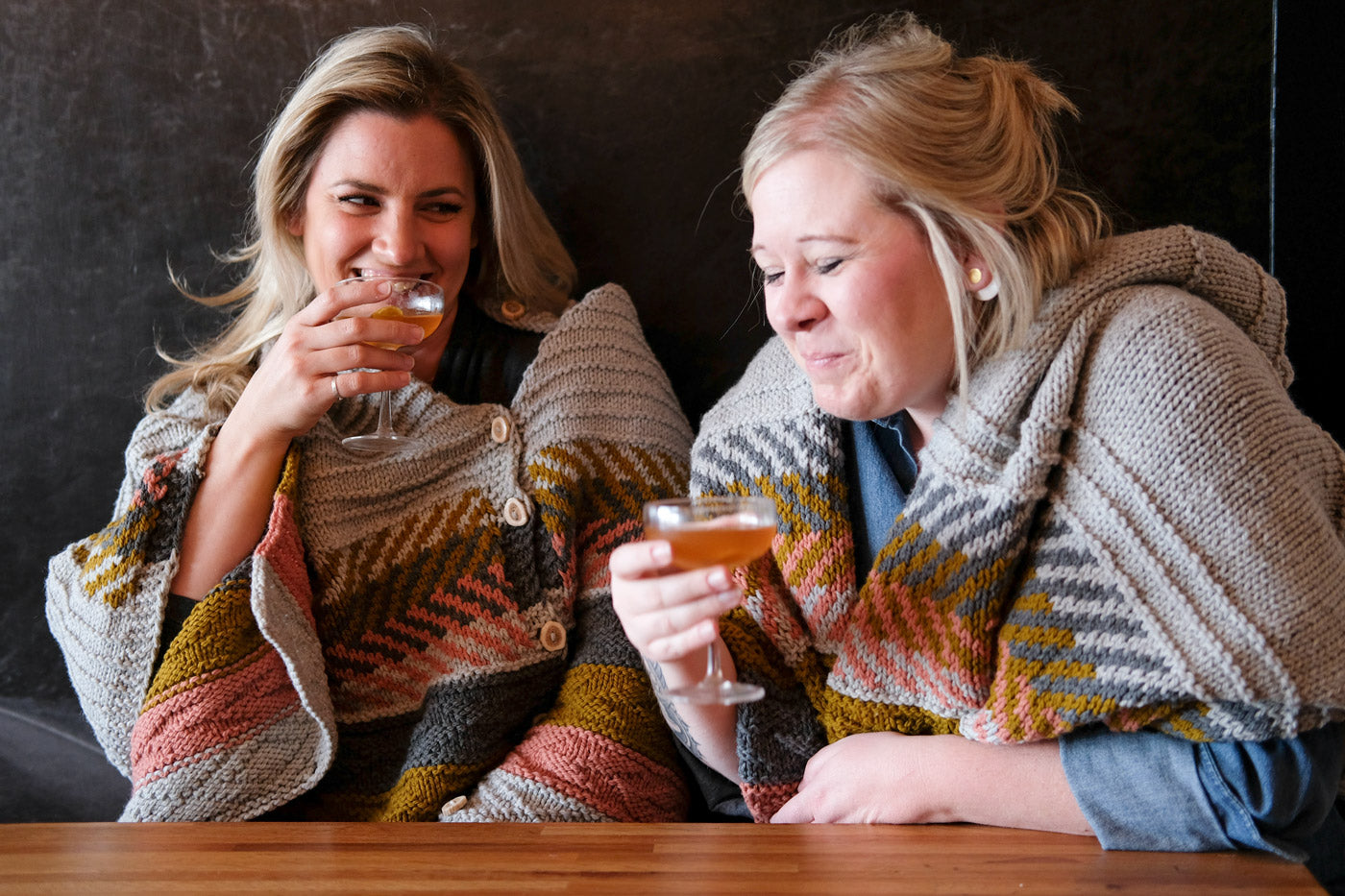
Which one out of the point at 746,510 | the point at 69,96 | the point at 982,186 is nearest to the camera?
the point at 746,510

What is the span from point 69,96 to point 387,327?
2.93ft

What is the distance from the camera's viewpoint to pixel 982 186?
4.36ft

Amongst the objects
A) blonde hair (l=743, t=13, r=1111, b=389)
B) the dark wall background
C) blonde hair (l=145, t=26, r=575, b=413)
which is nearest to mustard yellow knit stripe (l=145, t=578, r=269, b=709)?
blonde hair (l=145, t=26, r=575, b=413)

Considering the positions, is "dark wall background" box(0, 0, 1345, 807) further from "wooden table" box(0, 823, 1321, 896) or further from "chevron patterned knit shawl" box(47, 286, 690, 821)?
"wooden table" box(0, 823, 1321, 896)

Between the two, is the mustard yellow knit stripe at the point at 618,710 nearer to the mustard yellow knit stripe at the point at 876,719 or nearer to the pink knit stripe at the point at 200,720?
the mustard yellow knit stripe at the point at 876,719

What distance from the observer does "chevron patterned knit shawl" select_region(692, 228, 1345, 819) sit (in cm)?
115

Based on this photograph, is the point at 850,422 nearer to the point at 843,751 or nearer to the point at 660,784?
the point at 843,751

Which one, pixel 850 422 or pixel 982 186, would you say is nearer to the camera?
pixel 982 186

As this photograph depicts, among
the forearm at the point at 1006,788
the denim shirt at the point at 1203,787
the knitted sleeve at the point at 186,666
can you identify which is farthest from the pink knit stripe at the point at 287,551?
the denim shirt at the point at 1203,787

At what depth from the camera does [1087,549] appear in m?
1.25

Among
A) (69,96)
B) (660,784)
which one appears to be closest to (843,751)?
(660,784)

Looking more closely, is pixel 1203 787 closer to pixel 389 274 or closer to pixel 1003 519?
pixel 1003 519

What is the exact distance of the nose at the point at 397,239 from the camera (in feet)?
5.66

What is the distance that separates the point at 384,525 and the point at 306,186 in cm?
60
